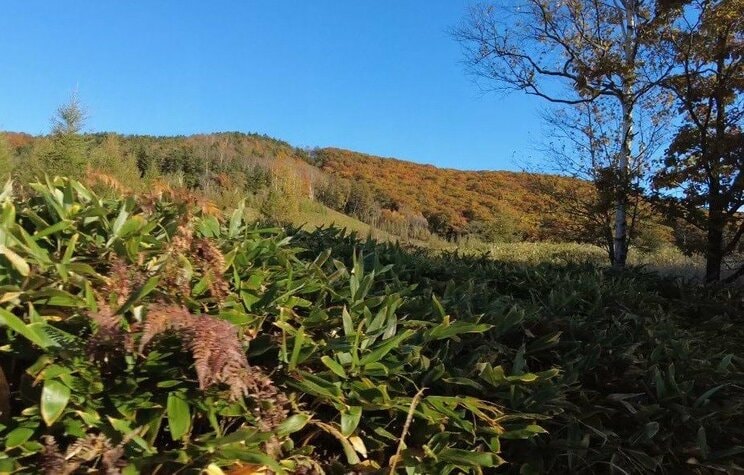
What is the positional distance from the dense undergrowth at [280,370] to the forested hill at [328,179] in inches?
121

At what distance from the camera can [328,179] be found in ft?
100

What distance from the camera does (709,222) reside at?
8.61 meters

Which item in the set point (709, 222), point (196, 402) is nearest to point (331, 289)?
point (196, 402)

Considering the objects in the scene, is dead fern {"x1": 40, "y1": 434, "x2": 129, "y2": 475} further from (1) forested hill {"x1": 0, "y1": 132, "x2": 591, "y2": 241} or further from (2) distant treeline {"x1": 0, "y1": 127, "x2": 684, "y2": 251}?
(1) forested hill {"x1": 0, "y1": 132, "x2": 591, "y2": 241}

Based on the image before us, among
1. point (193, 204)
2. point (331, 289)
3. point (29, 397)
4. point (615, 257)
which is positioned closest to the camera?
point (29, 397)

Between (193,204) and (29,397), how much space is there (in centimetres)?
108

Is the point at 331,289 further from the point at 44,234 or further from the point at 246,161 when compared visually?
the point at 246,161

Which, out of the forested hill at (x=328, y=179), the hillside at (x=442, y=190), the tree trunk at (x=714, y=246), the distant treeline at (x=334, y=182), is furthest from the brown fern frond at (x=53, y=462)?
the hillside at (x=442, y=190)

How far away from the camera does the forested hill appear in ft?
45.1

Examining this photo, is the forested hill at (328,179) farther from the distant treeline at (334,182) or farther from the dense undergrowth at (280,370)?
the dense undergrowth at (280,370)

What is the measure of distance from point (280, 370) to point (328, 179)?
29.3 m

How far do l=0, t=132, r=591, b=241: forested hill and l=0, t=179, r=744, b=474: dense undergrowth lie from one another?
307 cm

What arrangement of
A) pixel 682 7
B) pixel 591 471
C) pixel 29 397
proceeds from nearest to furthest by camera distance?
pixel 29 397 → pixel 591 471 → pixel 682 7

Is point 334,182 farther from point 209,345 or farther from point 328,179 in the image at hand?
point 209,345
